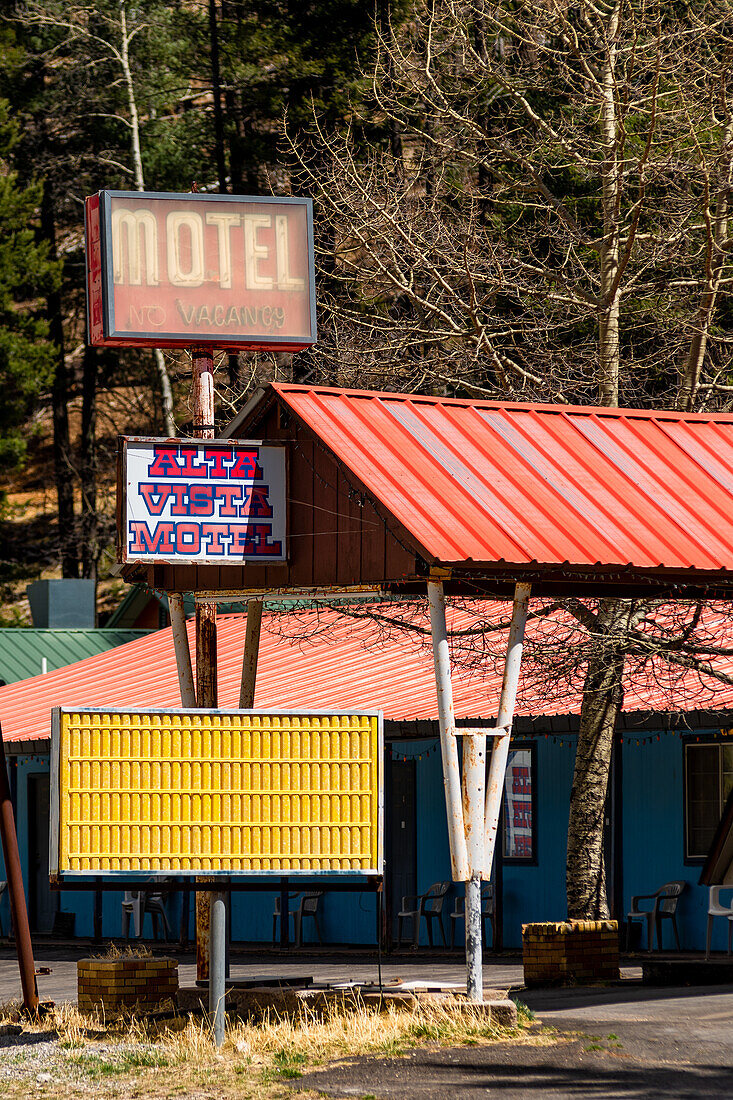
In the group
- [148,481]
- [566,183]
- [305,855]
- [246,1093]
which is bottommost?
[246,1093]

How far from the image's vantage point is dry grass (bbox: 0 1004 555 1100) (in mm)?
10227

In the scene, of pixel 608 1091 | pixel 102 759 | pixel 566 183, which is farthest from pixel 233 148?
pixel 608 1091

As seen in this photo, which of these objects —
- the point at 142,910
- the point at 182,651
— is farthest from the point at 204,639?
the point at 142,910

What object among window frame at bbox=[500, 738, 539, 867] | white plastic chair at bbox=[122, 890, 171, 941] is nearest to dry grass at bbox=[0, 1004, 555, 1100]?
window frame at bbox=[500, 738, 539, 867]

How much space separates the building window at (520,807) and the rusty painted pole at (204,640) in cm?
724

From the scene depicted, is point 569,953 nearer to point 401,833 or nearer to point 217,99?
point 401,833

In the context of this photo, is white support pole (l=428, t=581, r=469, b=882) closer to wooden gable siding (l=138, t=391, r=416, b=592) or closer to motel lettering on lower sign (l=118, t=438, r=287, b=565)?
wooden gable siding (l=138, t=391, r=416, b=592)

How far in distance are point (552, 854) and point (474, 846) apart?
326 inches

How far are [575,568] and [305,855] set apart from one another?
264 cm

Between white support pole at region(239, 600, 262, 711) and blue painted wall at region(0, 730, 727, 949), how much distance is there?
627cm

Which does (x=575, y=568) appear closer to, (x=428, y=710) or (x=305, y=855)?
(x=305, y=855)

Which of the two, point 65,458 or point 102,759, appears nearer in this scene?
point 102,759

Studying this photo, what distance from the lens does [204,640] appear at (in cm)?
1328

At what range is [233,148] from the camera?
1679 inches
